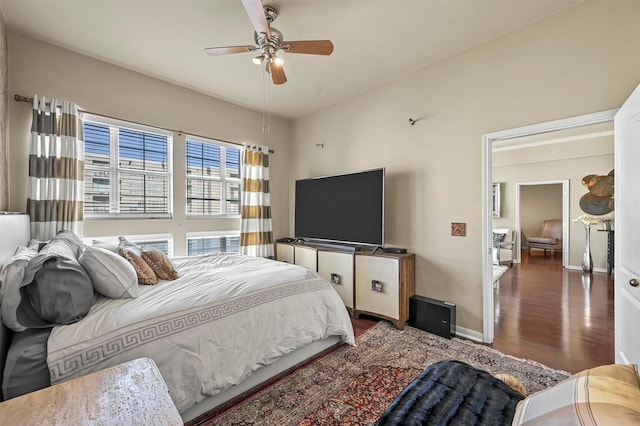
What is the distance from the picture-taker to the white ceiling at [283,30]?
216cm

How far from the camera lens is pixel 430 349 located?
250 centimetres

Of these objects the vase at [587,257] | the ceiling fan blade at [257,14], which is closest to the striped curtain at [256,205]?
the ceiling fan blade at [257,14]

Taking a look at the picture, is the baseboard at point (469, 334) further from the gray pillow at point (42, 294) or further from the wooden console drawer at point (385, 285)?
the gray pillow at point (42, 294)

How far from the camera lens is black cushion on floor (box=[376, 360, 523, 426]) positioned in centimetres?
102

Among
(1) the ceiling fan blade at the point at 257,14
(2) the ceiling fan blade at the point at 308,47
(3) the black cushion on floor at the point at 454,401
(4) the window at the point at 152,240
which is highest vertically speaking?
(1) the ceiling fan blade at the point at 257,14

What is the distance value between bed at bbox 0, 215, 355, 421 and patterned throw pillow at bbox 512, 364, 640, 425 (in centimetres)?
151

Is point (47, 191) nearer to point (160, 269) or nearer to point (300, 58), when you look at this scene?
point (160, 269)

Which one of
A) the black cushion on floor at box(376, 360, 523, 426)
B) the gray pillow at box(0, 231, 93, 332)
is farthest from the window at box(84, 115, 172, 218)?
the black cushion on floor at box(376, 360, 523, 426)

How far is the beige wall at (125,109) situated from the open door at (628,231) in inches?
157

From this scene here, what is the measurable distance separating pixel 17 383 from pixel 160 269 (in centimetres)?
109

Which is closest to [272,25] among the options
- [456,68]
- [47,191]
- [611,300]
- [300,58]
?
[300,58]

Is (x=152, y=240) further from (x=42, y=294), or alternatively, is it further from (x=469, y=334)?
(x=469, y=334)

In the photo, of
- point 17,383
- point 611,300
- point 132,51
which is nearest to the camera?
point 17,383

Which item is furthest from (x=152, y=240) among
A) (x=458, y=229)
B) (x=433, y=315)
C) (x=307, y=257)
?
(x=458, y=229)
